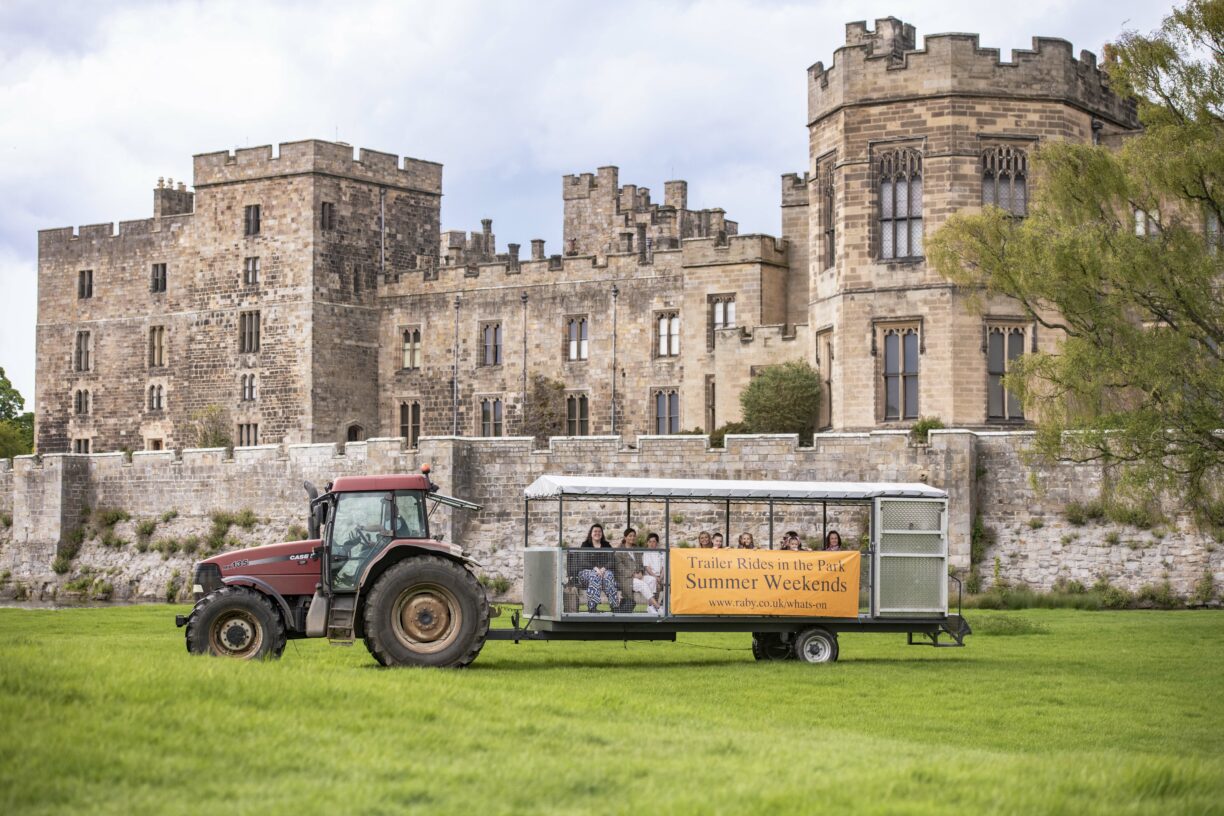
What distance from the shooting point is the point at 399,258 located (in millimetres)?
63719

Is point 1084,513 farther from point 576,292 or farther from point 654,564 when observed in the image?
point 576,292

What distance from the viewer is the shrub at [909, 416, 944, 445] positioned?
120ft

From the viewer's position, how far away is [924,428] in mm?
38000

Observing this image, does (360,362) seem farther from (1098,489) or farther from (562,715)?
(562,715)

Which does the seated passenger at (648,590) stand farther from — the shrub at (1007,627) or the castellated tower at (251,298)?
the castellated tower at (251,298)

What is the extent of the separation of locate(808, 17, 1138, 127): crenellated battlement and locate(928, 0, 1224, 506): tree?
14.4 metres

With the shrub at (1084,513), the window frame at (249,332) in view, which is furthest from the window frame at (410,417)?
the shrub at (1084,513)

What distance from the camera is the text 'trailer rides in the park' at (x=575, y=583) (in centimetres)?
2045

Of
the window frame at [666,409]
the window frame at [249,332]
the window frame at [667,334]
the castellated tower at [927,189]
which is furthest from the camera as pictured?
the window frame at [249,332]

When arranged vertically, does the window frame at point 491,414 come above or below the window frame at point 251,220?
below

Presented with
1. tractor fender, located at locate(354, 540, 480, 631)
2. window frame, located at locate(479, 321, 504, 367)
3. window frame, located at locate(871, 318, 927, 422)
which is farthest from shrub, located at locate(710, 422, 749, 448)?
tractor fender, located at locate(354, 540, 480, 631)

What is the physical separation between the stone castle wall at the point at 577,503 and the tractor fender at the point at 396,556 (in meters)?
10.6

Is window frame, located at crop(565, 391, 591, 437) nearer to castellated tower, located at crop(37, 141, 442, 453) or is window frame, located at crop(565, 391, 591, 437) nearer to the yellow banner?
castellated tower, located at crop(37, 141, 442, 453)

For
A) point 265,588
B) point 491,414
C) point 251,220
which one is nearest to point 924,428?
point 265,588
